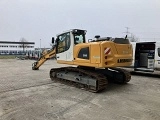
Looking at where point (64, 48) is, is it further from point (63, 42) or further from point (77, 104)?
point (77, 104)

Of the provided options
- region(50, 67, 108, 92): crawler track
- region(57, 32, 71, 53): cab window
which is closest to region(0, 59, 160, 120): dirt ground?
region(50, 67, 108, 92): crawler track

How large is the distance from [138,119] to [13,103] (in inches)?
146

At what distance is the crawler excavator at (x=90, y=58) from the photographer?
7.35 metres

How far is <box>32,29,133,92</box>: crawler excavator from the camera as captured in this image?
7.35m

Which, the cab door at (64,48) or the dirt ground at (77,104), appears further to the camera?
the cab door at (64,48)

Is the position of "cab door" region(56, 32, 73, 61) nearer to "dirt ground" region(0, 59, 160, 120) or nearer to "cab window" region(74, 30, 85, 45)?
"cab window" region(74, 30, 85, 45)

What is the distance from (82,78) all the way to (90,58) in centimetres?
99

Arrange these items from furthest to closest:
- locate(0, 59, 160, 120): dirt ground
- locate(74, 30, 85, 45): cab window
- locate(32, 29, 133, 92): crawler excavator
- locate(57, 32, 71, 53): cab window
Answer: locate(57, 32, 71, 53): cab window → locate(74, 30, 85, 45): cab window → locate(32, 29, 133, 92): crawler excavator → locate(0, 59, 160, 120): dirt ground

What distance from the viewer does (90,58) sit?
7.74m

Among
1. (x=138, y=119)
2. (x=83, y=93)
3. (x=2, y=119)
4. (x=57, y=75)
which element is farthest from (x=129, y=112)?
(x=57, y=75)

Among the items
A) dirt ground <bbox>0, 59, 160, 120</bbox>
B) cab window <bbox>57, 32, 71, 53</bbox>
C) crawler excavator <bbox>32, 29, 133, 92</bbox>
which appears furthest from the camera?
cab window <bbox>57, 32, 71, 53</bbox>

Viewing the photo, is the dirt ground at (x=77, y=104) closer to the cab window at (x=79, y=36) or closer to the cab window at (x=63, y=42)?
the cab window at (x=63, y=42)

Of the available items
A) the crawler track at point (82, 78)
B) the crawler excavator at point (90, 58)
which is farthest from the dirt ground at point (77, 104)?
the crawler excavator at point (90, 58)

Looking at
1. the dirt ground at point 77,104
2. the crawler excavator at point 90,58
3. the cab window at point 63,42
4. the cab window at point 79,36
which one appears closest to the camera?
the dirt ground at point 77,104
